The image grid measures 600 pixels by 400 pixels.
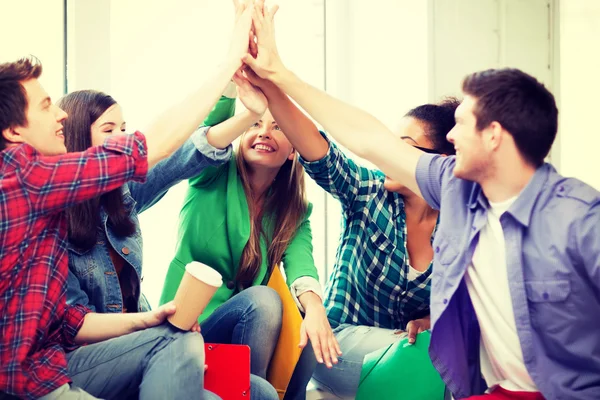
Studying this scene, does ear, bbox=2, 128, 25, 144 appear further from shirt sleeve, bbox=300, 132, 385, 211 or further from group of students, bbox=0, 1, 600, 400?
shirt sleeve, bbox=300, 132, 385, 211

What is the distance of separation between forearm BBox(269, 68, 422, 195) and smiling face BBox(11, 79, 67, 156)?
2.08ft

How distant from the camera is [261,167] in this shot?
2352 millimetres

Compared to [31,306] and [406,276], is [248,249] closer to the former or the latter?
[406,276]

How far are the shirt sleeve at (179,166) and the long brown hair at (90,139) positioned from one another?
0.44 ft

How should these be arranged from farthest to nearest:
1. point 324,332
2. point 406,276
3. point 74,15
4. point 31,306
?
point 74,15 → point 406,276 → point 324,332 → point 31,306

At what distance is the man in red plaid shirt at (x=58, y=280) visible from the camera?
1513mm

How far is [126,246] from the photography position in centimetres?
196

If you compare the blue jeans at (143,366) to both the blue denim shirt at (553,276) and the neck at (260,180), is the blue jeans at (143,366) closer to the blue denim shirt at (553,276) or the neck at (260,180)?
the blue denim shirt at (553,276)

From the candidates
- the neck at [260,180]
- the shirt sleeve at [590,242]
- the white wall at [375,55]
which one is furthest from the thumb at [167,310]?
the white wall at [375,55]

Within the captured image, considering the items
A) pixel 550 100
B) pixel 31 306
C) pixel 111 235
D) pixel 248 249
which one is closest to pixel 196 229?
pixel 248 249

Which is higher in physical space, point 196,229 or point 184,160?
point 184,160

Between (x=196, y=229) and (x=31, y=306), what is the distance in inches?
30.4

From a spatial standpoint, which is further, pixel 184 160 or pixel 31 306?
pixel 184 160

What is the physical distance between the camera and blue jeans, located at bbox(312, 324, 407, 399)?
2.19m
